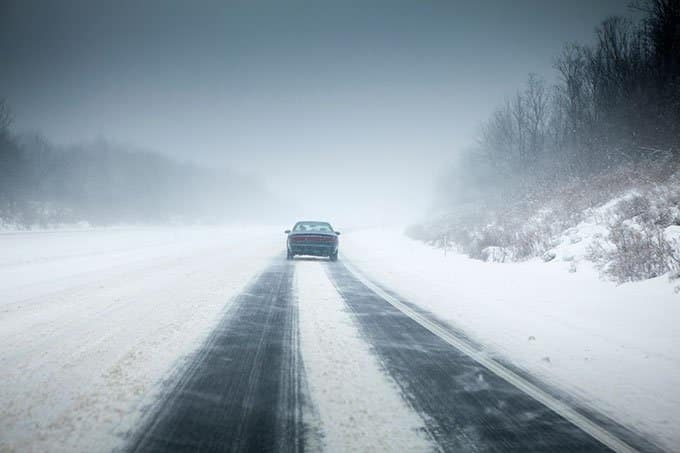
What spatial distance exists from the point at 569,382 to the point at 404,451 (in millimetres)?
2108

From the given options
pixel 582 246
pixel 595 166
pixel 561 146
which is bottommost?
pixel 582 246

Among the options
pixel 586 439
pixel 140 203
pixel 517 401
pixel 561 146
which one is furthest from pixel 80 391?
pixel 140 203

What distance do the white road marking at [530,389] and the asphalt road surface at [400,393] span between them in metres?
0.01

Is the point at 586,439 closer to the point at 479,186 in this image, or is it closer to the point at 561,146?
the point at 561,146

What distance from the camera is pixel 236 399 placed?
9.07 feet

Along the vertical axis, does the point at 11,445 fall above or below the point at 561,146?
below

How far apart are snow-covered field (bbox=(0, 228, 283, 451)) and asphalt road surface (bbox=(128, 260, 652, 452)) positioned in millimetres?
302

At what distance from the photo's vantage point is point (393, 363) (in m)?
3.62

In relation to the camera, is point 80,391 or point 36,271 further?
point 36,271

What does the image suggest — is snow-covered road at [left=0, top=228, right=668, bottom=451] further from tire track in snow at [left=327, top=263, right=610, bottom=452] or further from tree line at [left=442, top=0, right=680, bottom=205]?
tree line at [left=442, top=0, right=680, bottom=205]

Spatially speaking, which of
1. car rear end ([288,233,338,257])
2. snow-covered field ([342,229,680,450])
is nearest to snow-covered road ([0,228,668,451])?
snow-covered field ([342,229,680,450])

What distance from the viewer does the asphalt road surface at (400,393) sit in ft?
7.14

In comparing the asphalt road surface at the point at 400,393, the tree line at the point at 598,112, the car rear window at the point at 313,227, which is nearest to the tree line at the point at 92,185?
the car rear window at the point at 313,227

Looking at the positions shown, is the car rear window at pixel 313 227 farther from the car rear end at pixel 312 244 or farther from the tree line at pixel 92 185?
the tree line at pixel 92 185
